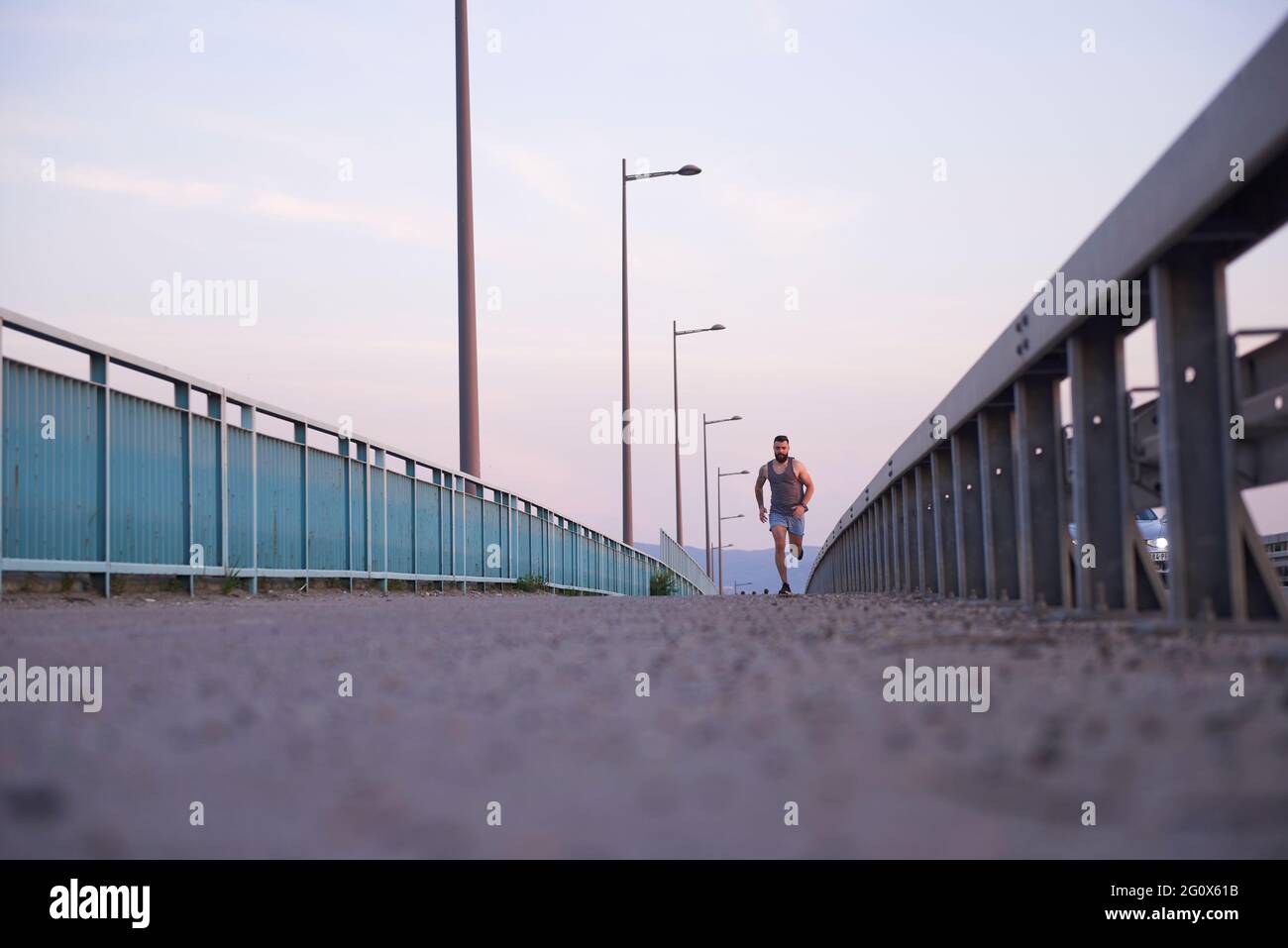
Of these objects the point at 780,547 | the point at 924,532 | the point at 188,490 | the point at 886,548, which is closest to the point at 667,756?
the point at 188,490

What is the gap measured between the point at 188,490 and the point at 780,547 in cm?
792

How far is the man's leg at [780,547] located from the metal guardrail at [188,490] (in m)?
4.64

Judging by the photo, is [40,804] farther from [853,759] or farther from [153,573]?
[153,573]

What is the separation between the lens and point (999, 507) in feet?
31.0

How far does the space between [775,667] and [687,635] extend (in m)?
1.82

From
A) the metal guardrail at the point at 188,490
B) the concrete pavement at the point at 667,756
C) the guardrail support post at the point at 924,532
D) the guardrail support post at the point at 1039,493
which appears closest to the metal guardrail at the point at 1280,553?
the guardrail support post at the point at 924,532

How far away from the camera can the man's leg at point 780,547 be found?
17.6 m

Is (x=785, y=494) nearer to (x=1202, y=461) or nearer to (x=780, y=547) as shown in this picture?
(x=780, y=547)

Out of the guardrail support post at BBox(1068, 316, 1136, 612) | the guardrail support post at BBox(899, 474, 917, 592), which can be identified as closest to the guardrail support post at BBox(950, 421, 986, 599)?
the guardrail support post at BBox(1068, 316, 1136, 612)

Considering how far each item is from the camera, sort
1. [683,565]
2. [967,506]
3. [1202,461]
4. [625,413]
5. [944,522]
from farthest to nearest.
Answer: [683,565] < [625,413] < [944,522] < [967,506] < [1202,461]

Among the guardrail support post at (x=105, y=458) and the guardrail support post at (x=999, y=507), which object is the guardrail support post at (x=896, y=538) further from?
the guardrail support post at (x=105, y=458)

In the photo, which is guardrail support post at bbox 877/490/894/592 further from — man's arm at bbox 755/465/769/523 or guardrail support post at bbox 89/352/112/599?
guardrail support post at bbox 89/352/112/599

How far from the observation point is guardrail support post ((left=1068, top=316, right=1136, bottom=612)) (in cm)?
687
